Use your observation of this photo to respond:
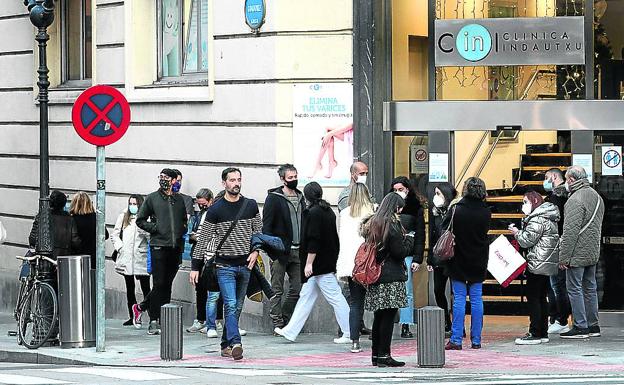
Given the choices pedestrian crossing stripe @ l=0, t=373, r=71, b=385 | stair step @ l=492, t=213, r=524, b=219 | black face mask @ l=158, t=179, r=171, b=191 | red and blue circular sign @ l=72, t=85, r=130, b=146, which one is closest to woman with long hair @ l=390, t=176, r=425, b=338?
stair step @ l=492, t=213, r=524, b=219

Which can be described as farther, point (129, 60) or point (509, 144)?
point (129, 60)

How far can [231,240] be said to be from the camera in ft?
47.1

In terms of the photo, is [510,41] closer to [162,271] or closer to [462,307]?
[462,307]

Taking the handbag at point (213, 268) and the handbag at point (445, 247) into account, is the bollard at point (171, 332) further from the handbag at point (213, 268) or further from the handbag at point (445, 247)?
the handbag at point (445, 247)

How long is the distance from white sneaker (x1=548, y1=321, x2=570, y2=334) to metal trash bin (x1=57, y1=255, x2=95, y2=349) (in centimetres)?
536

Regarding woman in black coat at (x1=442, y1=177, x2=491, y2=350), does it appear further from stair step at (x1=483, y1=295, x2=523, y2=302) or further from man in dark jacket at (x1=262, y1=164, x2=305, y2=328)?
stair step at (x1=483, y1=295, x2=523, y2=302)

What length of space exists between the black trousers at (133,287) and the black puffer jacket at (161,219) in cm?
131

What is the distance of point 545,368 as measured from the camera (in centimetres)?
1355

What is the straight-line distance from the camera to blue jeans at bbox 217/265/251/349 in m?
14.4

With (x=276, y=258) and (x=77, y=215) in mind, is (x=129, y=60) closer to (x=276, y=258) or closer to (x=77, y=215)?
(x=77, y=215)

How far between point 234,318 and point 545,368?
3257 millimetres

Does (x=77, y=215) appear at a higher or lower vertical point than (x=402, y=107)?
lower

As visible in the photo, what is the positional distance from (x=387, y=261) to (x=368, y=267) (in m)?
0.22

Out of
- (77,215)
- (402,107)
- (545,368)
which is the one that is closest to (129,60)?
(77,215)
